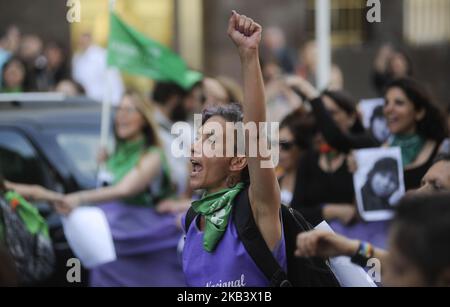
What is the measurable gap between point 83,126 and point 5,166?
2.59 ft

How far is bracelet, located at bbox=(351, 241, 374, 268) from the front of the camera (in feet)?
11.3

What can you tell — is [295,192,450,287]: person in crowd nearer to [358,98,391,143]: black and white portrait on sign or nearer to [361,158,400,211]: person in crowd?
[361,158,400,211]: person in crowd

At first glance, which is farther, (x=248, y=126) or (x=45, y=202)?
(x=45, y=202)

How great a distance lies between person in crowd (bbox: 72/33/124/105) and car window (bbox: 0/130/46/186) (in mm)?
5683

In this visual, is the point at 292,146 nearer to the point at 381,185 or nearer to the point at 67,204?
the point at 381,185

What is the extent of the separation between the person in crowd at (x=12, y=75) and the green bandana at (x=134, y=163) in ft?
10.0

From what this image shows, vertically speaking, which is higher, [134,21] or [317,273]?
[134,21]

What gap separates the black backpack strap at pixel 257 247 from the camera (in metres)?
3.70

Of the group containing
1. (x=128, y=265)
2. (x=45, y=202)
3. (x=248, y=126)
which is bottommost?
(x=128, y=265)

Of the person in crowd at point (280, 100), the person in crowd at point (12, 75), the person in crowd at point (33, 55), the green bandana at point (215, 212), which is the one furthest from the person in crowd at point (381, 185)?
the person in crowd at point (33, 55)

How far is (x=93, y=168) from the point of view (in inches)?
283

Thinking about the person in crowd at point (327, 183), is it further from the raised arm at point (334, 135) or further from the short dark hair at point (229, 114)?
the short dark hair at point (229, 114)
